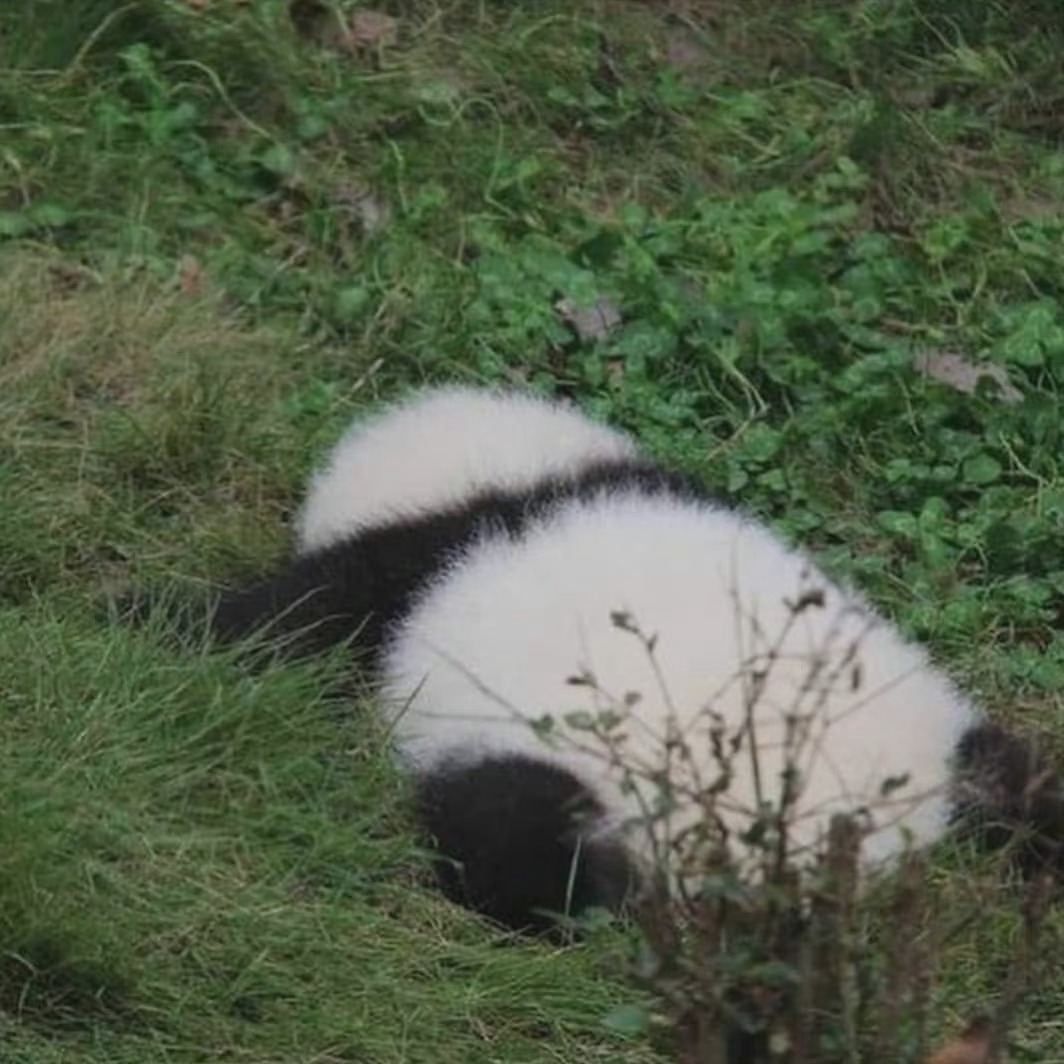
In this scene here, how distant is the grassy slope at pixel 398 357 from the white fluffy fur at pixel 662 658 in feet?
0.64

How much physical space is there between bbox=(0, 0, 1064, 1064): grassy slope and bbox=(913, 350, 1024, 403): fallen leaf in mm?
52

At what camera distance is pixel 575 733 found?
4297mm

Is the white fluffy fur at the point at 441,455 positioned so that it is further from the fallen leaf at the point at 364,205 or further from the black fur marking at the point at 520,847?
the fallen leaf at the point at 364,205

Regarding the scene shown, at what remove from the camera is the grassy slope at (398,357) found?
400 cm

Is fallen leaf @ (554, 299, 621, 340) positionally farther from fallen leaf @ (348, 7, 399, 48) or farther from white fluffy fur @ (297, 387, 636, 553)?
fallen leaf @ (348, 7, 399, 48)

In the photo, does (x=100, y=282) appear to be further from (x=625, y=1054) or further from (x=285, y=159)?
(x=625, y=1054)

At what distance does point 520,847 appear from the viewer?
13.7 ft

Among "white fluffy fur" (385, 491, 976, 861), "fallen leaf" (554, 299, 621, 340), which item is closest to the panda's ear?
"white fluffy fur" (385, 491, 976, 861)

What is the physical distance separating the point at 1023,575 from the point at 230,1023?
204 cm

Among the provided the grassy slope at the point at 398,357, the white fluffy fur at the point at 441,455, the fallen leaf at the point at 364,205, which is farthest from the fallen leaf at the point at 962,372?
Result: the fallen leaf at the point at 364,205

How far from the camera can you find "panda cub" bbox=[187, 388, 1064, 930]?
413cm

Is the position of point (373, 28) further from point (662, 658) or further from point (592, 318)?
point (662, 658)

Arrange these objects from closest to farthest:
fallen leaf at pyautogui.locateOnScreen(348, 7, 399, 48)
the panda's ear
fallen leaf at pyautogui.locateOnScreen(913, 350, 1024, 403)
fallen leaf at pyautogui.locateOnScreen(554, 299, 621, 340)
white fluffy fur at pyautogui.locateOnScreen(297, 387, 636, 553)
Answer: the panda's ear, white fluffy fur at pyautogui.locateOnScreen(297, 387, 636, 553), fallen leaf at pyautogui.locateOnScreen(913, 350, 1024, 403), fallen leaf at pyautogui.locateOnScreen(554, 299, 621, 340), fallen leaf at pyautogui.locateOnScreen(348, 7, 399, 48)

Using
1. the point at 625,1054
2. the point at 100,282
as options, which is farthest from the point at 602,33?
the point at 625,1054
